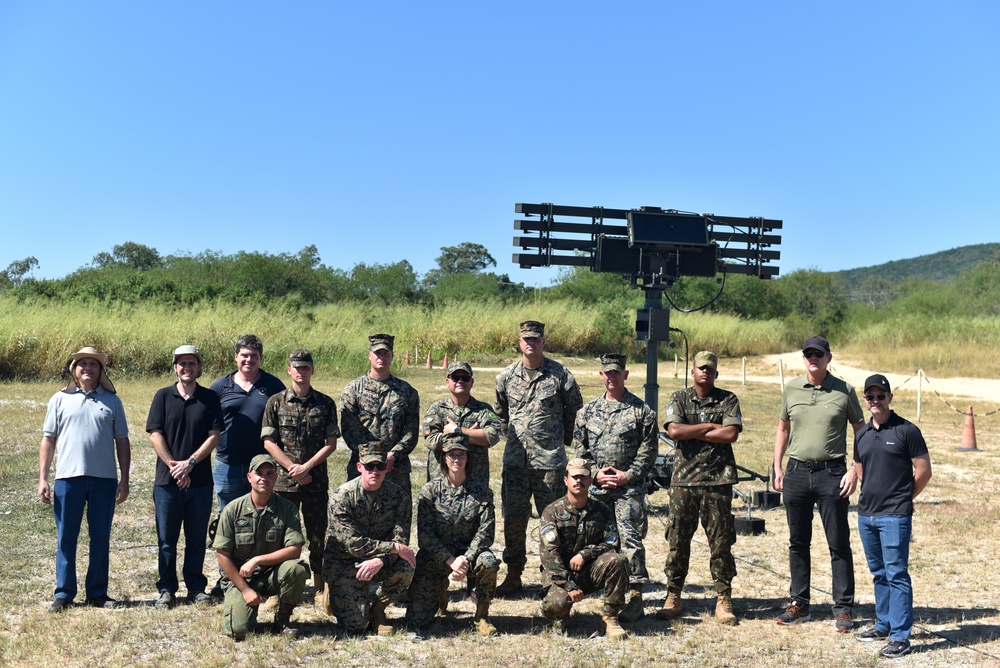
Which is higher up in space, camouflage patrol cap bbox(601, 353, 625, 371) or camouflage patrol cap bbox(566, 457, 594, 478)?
camouflage patrol cap bbox(601, 353, 625, 371)

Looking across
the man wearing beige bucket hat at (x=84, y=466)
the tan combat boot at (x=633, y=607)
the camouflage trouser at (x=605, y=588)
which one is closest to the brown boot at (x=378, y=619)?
the camouflage trouser at (x=605, y=588)

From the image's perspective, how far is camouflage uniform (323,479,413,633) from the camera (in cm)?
552

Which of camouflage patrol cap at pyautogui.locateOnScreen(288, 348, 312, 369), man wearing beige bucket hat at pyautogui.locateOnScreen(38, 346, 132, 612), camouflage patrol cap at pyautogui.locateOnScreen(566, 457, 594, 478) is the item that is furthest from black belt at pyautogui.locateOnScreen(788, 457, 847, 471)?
man wearing beige bucket hat at pyautogui.locateOnScreen(38, 346, 132, 612)

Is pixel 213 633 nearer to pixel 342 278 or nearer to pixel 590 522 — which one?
pixel 590 522

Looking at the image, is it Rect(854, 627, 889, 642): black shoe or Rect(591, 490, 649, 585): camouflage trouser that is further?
Rect(591, 490, 649, 585): camouflage trouser

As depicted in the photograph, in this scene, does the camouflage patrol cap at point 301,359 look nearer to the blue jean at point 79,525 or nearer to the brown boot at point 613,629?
the blue jean at point 79,525

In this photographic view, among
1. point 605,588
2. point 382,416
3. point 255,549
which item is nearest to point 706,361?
point 605,588

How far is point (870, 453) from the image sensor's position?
544cm

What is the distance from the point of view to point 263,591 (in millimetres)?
5461

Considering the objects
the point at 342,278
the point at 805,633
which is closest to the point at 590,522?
the point at 805,633

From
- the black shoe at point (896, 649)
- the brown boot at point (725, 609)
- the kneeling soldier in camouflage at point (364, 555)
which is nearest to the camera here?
the black shoe at point (896, 649)

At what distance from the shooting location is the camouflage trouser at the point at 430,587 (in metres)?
5.62

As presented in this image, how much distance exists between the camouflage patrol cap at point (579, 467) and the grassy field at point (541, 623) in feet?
3.19

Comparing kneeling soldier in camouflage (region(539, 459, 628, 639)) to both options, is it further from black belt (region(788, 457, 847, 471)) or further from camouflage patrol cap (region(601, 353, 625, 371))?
black belt (region(788, 457, 847, 471))
